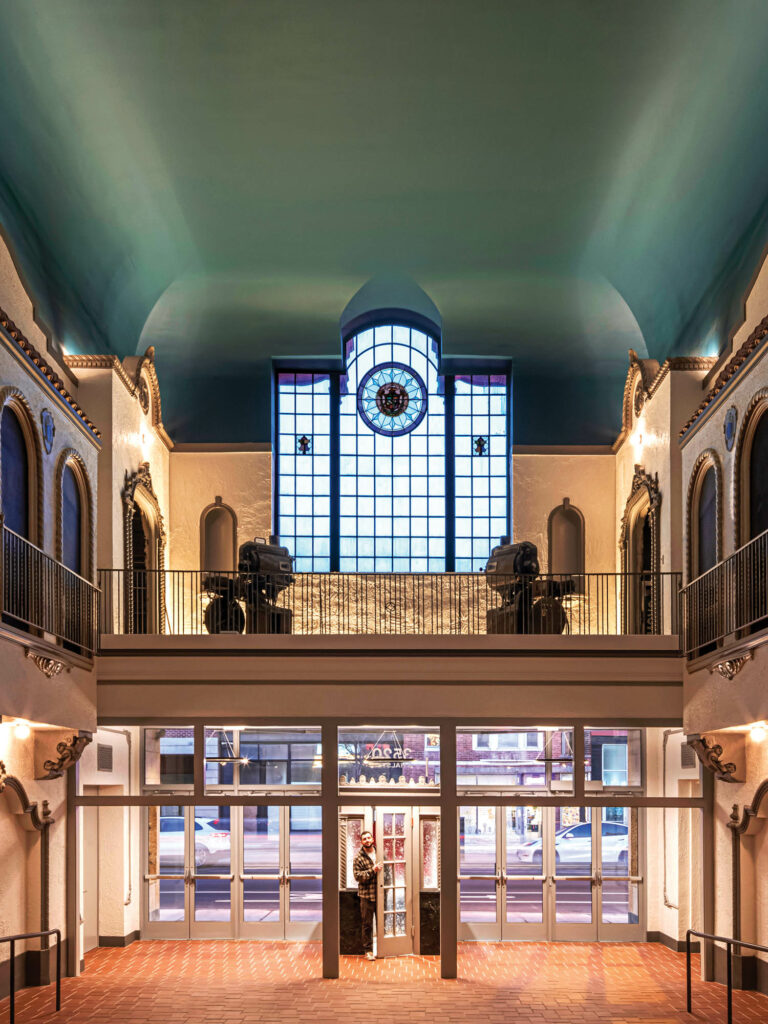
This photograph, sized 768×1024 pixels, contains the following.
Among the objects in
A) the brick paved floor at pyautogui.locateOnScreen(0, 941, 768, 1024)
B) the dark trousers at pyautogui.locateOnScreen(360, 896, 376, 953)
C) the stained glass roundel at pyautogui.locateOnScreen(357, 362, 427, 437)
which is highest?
the stained glass roundel at pyautogui.locateOnScreen(357, 362, 427, 437)

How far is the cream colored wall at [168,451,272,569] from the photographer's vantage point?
58.7ft

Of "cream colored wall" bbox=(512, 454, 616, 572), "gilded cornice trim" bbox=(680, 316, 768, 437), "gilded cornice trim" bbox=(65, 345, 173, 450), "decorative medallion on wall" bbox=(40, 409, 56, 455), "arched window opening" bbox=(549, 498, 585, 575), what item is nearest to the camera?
"gilded cornice trim" bbox=(680, 316, 768, 437)

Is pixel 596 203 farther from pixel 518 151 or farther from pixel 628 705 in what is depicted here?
pixel 628 705

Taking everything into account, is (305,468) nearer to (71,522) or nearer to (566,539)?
(566,539)

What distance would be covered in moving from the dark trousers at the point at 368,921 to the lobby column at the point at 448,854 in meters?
1.25

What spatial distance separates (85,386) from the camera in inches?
565

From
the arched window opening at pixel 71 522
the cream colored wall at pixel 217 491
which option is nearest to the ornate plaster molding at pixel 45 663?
the arched window opening at pixel 71 522

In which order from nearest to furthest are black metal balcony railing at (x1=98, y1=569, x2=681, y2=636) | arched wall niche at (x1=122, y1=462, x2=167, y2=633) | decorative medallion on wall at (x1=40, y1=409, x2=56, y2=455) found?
1. decorative medallion on wall at (x1=40, y1=409, x2=56, y2=455)
2. black metal balcony railing at (x1=98, y1=569, x2=681, y2=636)
3. arched wall niche at (x1=122, y1=462, x2=167, y2=633)

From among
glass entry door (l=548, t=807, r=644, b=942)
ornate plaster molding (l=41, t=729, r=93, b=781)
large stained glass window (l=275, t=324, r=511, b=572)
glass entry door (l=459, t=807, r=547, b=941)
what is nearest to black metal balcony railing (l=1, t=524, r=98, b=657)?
ornate plaster molding (l=41, t=729, r=93, b=781)

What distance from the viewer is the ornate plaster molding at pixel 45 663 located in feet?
34.7

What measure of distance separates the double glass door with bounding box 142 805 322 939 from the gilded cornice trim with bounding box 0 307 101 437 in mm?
5389

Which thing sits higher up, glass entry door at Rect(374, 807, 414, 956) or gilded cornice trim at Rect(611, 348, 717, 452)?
gilded cornice trim at Rect(611, 348, 717, 452)

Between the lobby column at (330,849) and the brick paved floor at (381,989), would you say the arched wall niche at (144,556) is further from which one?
the brick paved floor at (381,989)

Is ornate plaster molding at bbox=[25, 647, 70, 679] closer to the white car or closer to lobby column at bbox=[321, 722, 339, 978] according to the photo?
lobby column at bbox=[321, 722, 339, 978]
